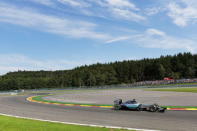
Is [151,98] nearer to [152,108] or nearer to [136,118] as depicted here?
[152,108]

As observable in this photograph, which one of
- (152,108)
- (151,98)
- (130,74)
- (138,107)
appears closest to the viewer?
(152,108)

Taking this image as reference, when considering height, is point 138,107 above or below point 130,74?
below

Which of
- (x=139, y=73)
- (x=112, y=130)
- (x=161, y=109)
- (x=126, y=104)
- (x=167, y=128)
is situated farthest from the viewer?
(x=139, y=73)

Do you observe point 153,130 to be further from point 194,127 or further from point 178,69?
point 178,69

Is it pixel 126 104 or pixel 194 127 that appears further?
pixel 126 104

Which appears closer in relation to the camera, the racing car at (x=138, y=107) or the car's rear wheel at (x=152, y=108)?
the racing car at (x=138, y=107)

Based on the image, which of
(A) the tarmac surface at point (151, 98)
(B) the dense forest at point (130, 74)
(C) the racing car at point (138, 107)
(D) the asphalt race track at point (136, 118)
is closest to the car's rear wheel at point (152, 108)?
(C) the racing car at point (138, 107)

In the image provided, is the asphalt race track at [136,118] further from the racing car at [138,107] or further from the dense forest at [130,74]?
the dense forest at [130,74]

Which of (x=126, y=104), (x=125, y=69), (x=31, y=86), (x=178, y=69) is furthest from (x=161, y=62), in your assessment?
(x=126, y=104)

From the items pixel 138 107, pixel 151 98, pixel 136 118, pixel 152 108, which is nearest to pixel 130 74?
pixel 151 98

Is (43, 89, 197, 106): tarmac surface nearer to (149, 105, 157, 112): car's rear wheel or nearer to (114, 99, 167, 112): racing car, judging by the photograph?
(114, 99, 167, 112): racing car

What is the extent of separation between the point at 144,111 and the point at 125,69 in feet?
364

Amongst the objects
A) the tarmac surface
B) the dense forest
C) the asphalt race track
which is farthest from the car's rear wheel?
the dense forest

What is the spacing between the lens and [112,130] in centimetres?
1032
